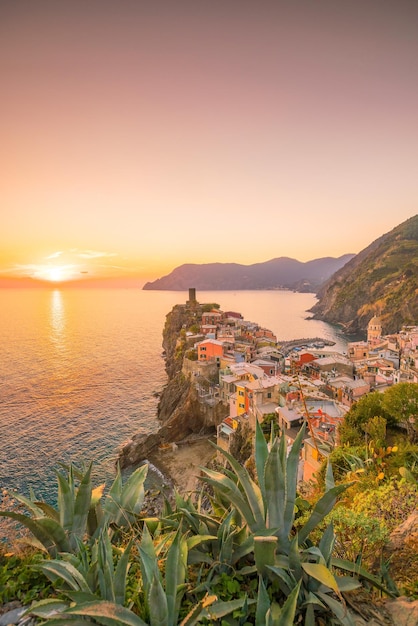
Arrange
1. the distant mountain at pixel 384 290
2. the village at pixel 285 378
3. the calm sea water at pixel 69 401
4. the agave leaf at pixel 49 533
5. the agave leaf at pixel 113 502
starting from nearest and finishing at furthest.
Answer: the agave leaf at pixel 49 533, the agave leaf at pixel 113 502, the village at pixel 285 378, the calm sea water at pixel 69 401, the distant mountain at pixel 384 290

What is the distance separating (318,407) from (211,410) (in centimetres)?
1131

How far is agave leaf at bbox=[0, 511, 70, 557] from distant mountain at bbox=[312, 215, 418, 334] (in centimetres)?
6979

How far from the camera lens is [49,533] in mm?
2789

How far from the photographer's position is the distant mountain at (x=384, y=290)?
67.4 m

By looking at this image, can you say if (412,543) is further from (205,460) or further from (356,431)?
(205,460)

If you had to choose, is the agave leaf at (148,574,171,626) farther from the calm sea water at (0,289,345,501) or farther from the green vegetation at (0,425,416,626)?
the calm sea water at (0,289,345,501)

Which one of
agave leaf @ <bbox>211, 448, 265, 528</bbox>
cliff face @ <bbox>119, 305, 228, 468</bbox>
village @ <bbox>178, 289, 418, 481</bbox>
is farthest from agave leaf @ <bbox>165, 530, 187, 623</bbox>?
cliff face @ <bbox>119, 305, 228, 468</bbox>

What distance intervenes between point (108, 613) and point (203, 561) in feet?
2.78

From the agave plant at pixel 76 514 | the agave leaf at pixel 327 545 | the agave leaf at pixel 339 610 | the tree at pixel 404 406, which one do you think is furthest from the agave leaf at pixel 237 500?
the tree at pixel 404 406

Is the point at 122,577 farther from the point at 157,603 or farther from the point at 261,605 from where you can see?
the point at 261,605

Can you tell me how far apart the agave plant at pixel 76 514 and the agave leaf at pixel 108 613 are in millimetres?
658

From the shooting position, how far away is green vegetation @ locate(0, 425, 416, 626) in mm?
2082

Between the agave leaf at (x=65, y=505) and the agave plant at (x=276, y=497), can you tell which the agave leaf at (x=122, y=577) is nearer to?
the agave plant at (x=276, y=497)

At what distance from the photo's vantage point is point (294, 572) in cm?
235
